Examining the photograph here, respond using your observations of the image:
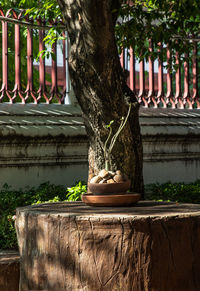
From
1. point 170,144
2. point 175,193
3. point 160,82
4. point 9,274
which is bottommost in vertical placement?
point 9,274

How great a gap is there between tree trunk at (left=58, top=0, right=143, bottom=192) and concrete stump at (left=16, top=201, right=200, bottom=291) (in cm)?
143

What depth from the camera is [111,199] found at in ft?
11.9

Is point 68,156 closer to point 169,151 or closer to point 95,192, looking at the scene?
point 169,151

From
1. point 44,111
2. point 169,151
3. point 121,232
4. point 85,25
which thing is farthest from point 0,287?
point 169,151

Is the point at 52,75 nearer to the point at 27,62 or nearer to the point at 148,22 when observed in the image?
the point at 27,62

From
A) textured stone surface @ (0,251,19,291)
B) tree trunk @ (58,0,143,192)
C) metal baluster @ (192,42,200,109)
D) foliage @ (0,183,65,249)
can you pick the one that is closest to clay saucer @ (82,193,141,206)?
textured stone surface @ (0,251,19,291)

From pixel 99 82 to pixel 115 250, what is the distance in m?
1.95

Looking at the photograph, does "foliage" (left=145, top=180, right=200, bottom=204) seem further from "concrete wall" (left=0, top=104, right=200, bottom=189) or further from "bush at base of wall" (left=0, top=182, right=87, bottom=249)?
"bush at base of wall" (left=0, top=182, right=87, bottom=249)

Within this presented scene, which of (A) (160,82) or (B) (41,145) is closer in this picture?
(B) (41,145)

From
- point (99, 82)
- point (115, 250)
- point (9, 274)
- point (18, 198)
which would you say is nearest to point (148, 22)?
point (99, 82)

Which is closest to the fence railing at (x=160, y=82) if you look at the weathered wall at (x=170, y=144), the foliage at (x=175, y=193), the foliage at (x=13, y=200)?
the weathered wall at (x=170, y=144)

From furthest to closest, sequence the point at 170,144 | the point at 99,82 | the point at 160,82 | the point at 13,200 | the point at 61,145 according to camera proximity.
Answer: the point at 160,82 < the point at 170,144 < the point at 61,145 < the point at 13,200 < the point at 99,82

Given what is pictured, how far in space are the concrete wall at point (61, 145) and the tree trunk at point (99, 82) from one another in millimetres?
1374

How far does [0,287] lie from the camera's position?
165 inches
